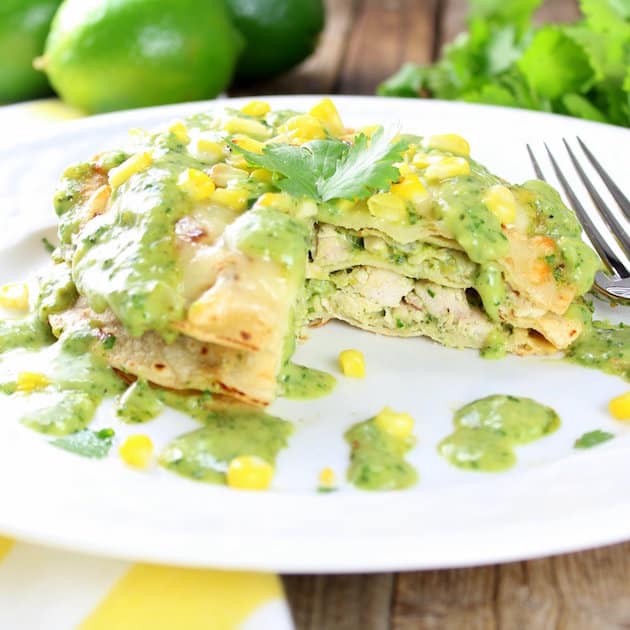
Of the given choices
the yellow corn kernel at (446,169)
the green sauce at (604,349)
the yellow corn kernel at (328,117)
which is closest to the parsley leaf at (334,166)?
the yellow corn kernel at (446,169)

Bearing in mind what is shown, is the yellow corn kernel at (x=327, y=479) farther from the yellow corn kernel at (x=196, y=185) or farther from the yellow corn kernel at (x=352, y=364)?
the yellow corn kernel at (x=196, y=185)

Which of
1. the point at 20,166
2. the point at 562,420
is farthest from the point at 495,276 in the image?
the point at 20,166

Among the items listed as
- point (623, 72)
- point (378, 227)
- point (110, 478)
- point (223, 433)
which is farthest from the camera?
point (623, 72)

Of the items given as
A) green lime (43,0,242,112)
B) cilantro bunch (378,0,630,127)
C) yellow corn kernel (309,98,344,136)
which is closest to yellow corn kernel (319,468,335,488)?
yellow corn kernel (309,98,344,136)

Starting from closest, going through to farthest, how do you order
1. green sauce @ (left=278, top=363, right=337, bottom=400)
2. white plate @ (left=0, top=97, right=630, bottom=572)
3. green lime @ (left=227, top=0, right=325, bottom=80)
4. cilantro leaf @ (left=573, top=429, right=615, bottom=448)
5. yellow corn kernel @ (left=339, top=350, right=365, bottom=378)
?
white plate @ (left=0, top=97, right=630, bottom=572) < cilantro leaf @ (left=573, top=429, right=615, bottom=448) < green sauce @ (left=278, top=363, right=337, bottom=400) < yellow corn kernel @ (left=339, top=350, right=365, bottom=378) < green lime @ (left=227, top=0, right=325, bottom=80)

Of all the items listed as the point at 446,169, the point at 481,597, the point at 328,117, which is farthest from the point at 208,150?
the point at 481,597

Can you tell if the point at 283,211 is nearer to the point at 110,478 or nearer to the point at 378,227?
the point at 378,227

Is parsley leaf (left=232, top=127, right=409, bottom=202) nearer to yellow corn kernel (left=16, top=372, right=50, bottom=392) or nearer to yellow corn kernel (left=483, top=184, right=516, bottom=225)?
yellow corn kernel (left=483, top=184, right=516, bottom=225)
